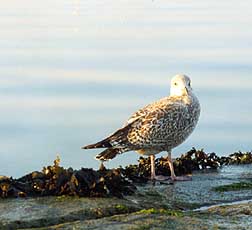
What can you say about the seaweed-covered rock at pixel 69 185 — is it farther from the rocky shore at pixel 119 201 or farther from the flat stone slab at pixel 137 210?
the flat stone slab at pixel 137 210

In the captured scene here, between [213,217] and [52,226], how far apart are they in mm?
1227

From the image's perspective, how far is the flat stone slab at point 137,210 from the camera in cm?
674

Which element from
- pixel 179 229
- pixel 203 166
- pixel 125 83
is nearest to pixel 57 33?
pixel 125 83

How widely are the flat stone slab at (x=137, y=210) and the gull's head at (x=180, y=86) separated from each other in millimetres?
1609

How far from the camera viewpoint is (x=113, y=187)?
8.07 metres

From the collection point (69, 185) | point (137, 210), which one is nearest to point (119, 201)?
point (137, 210)

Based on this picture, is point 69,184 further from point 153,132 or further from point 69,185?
point 153,132

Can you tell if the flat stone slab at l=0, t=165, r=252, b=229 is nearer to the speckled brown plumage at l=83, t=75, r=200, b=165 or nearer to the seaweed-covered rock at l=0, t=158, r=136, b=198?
the seaweed-covered rock at l=0, t=158, r=136, b=198

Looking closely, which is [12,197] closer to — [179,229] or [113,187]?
[113,187]

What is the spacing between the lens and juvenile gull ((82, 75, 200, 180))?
9.98m

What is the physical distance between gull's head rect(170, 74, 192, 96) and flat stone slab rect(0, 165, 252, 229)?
1.61m

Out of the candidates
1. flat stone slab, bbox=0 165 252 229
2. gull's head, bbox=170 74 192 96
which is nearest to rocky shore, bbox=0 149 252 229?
Result: flat stone slab, bbox=0 165 252 229

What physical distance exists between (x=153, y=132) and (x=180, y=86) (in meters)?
0.79

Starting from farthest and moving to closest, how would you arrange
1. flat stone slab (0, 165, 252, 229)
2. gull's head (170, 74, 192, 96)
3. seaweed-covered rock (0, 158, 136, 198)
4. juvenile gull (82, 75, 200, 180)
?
gull's head (170, 74, 192, 96) < juvenile gull (82, 75, 200, 180) < seaweed-covered rock (0, 158, 136, 198) < flat stone slab (0, 165, 252, 229)
